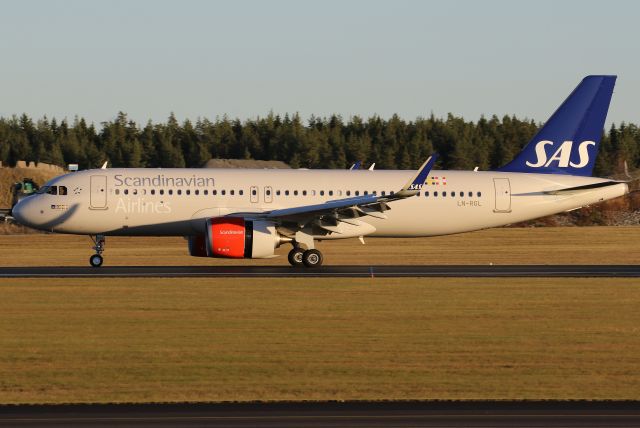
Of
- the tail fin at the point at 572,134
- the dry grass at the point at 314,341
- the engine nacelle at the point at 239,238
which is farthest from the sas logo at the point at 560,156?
the dry grass at the point at 314,341

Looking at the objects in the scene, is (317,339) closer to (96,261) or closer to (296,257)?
(296,257)

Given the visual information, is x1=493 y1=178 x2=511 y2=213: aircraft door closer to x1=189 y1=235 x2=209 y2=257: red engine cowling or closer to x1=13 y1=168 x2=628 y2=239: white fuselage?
x1=13 y1=168 x2=628 y2=239: white fuselage

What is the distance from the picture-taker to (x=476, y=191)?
45.1 metres

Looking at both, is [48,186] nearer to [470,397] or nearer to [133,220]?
[133,220]

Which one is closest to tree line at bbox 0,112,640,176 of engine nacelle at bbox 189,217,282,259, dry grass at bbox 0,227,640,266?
dry grass at bbox 0,227,640,266

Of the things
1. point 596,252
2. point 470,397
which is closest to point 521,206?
point 596,252

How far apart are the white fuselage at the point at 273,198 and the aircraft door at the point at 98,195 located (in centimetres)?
4

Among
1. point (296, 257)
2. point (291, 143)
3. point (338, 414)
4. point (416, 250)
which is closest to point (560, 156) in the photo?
point (416, 250)

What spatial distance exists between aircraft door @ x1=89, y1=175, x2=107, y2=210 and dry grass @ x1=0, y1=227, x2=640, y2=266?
4.15 metres

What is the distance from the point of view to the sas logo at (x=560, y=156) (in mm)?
46531

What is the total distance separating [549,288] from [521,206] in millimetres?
12218

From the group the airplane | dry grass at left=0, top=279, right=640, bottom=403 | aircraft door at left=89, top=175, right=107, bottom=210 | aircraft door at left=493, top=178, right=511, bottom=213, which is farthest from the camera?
aircraft door at left=493, top=178, right=511, bottom=213

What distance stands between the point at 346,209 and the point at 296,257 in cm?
291

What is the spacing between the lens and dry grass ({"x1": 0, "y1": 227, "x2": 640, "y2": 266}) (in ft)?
159
